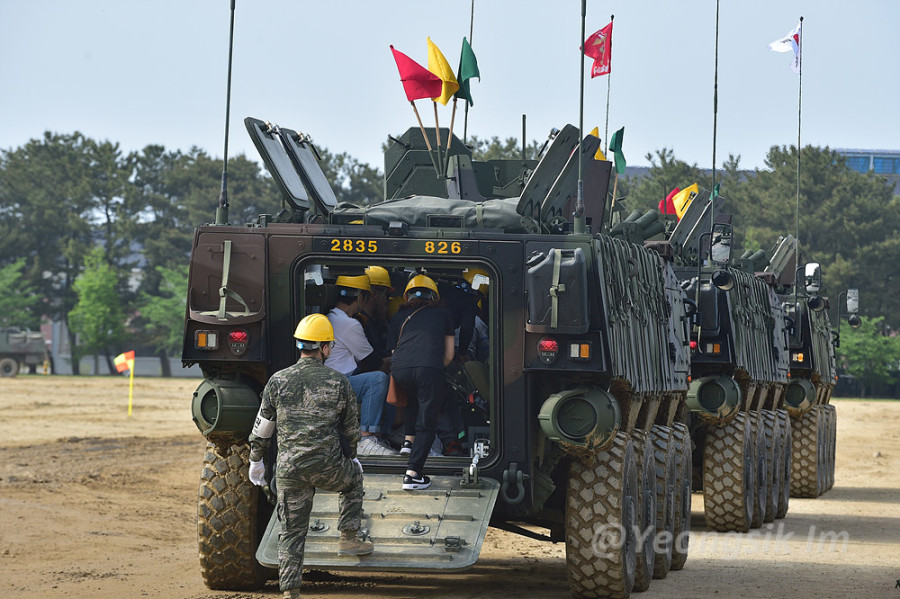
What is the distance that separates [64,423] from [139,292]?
39.9m

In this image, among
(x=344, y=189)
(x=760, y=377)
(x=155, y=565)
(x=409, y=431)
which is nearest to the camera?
(x=409, y=431)

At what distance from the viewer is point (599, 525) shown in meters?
10.7

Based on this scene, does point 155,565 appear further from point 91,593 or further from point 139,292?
point 139,292

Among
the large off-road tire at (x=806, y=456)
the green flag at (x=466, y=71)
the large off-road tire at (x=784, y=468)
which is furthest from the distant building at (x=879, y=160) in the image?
the green flag at (x=466, y=71)

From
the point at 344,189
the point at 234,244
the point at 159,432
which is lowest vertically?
the point at 159,432

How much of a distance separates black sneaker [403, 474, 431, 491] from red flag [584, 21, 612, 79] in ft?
29.9

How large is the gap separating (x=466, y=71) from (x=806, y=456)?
1031cm

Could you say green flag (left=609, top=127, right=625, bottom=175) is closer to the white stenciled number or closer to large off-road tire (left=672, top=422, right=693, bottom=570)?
large off-road tire (left=672, top=422, right=693, bottom=570)

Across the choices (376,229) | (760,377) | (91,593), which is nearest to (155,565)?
(91,593)

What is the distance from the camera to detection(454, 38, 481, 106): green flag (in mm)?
15305

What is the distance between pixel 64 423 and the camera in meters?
33.8

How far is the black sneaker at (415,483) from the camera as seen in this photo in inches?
421

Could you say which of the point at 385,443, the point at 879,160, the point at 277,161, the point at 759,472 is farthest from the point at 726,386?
the point at 879,160

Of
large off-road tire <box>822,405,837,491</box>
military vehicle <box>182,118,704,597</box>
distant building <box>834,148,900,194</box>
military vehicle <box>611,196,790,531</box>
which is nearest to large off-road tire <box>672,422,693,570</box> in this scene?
military vehicle <box>182,118,704,597</box>
